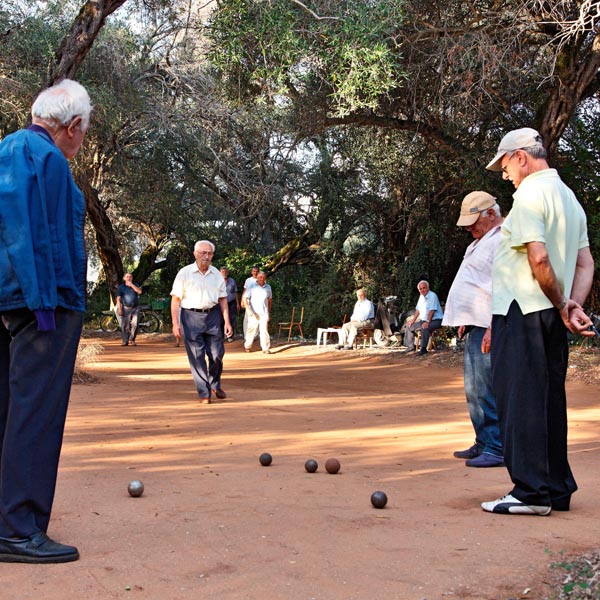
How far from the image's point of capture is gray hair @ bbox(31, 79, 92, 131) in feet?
14.4

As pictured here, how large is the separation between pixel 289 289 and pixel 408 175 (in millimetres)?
7060

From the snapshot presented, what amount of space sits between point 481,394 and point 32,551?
4060 mm

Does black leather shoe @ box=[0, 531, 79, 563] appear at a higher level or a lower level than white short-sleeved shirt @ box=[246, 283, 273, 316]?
lower

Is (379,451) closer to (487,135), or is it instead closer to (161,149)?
(487,135)

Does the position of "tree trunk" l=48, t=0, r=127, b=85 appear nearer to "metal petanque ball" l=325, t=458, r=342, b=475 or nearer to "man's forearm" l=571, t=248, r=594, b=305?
"metal petanque ball" l=325, t=458, r=342, b=475

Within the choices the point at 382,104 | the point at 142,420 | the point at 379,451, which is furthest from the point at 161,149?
the point at 379,451

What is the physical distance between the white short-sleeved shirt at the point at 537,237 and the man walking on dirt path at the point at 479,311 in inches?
70.2

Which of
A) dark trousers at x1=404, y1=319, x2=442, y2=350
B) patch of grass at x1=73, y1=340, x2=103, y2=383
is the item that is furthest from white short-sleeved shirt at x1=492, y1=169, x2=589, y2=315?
dark trousers at x1=404, y1=319, x2=442, y2=350

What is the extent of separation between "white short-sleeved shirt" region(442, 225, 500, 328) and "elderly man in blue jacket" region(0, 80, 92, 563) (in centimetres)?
373

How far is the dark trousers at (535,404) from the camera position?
17.1 feet

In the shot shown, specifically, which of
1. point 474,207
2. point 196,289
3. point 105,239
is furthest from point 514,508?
point 105,239

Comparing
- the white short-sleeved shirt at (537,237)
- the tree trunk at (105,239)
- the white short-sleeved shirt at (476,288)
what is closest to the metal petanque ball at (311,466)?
the white short-sleeved shirt at (476,288)

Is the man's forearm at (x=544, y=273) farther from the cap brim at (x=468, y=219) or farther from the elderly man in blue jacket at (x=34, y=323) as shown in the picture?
the elderly man in blue jacket at (x=34, y=323)

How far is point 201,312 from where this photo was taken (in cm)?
1129
